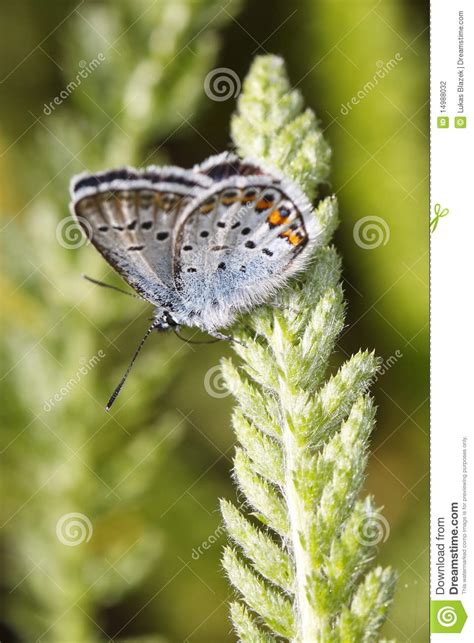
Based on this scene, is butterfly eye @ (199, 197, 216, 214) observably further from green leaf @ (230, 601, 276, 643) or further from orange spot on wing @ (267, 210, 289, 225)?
green leaf @ (230, 601, 276, 643)

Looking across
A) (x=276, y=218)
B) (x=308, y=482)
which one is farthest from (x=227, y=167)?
(x=308, y=482)

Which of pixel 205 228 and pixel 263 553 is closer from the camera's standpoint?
pixel 263 553

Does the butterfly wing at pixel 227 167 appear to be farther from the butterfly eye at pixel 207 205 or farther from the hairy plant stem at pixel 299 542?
the hairy plant stem at pixel 299 542

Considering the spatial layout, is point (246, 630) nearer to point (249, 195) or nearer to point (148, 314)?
point (249, 195)

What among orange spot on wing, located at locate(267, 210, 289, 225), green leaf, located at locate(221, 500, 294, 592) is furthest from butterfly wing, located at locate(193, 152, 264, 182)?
green leaf, located at locate(221, 500, 294, 592)
